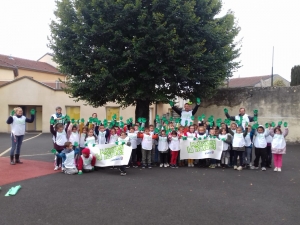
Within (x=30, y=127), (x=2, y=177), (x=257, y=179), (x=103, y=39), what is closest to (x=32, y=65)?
(x=30, y=127)

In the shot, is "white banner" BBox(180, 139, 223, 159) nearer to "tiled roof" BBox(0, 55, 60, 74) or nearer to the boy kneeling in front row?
the boy kneeling in front row

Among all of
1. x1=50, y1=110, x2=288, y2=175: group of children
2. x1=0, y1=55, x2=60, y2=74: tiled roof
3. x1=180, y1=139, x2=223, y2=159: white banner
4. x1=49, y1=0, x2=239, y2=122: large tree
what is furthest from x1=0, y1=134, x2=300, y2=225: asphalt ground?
x1=0, y1=55, x2=60, y2=74: tiled roof

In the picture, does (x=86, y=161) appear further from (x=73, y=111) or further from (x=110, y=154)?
(x=73, y=111)

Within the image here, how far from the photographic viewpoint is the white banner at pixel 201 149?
9.71 metres

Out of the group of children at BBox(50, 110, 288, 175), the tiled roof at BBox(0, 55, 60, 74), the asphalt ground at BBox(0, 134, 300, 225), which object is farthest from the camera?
the tiled roof at BBox(0, 55, 60, 74)

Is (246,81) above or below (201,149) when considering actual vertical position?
above

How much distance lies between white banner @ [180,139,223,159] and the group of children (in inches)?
5.8

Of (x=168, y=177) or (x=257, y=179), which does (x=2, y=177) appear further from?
(x=257, y=179)

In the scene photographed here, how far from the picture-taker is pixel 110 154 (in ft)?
29.2

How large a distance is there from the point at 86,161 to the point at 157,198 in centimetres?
325

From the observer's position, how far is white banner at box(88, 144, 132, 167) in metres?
8.77

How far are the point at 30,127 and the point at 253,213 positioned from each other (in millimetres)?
24622

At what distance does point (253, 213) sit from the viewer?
5.30 m

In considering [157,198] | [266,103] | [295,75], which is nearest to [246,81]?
[295,75]
